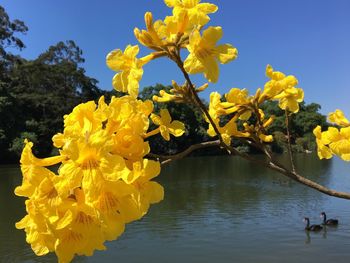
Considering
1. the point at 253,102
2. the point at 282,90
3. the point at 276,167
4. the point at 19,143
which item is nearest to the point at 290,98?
the point at 282,90

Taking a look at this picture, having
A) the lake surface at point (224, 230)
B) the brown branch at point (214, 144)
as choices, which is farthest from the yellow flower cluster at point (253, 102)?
the lake surface at point (224, 230)

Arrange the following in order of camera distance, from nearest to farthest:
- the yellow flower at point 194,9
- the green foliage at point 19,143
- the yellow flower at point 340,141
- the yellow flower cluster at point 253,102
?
the yellow flower at point 194,9, the yellow flower cluster at point 253,102, the yellow flower at point 340,141, the green foliage at point 19,143

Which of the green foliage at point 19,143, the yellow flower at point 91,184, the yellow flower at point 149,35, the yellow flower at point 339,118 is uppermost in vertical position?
the green foliage at point 19,143

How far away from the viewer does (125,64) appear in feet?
2.77

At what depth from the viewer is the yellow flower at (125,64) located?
830mm

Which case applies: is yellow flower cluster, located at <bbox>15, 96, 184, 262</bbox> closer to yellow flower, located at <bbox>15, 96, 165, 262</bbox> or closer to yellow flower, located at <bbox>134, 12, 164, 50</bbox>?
yellow flower, located at <bbox>15, 96, 165, 262</bbox>

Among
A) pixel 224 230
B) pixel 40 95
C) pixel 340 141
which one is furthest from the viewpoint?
pixel 40 95

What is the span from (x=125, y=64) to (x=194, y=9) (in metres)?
0.18

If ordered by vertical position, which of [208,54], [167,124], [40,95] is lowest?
[167,124]

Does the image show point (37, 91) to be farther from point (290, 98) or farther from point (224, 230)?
point (290, 98)

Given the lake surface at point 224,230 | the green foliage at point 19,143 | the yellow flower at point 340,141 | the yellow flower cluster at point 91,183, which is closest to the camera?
the yellow flower cluster at point 91,183

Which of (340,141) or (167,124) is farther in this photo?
(340,141)

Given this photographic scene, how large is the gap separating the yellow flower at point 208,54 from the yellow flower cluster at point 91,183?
0.41 feet

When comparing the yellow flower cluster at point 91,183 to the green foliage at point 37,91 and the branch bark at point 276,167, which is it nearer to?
the branch bark at point 276,167
